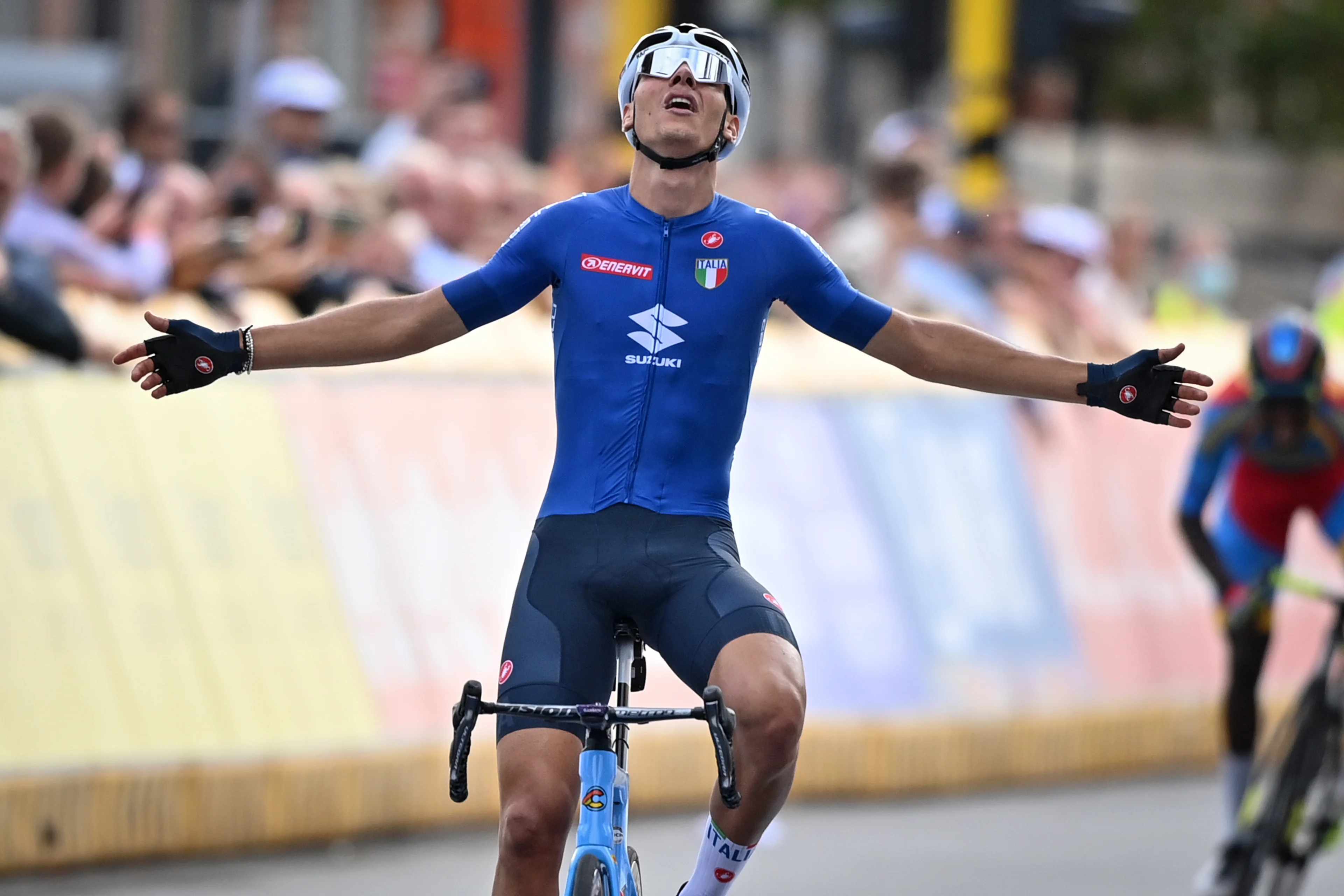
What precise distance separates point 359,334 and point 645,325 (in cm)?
70

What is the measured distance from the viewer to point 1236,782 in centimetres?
948

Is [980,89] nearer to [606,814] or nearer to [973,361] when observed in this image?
[973,361]

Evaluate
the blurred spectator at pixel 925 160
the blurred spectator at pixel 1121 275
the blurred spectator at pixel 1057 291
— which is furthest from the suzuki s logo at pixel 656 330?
the blurred spectator at pixel 1121 275

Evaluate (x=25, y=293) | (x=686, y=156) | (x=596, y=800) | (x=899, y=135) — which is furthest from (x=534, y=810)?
(x=899, y=135)

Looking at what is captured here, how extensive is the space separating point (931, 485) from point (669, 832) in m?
2.64

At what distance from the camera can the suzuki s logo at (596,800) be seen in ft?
17.4

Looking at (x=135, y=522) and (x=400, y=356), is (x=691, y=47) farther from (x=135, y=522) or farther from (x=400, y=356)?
(x=135, y=522)

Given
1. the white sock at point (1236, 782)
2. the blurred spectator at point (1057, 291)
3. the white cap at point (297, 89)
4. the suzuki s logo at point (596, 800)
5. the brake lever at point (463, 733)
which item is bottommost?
the white sock at point (1236, 782)

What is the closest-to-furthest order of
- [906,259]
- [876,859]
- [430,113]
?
[876,859] < [430,113] < [906,259]

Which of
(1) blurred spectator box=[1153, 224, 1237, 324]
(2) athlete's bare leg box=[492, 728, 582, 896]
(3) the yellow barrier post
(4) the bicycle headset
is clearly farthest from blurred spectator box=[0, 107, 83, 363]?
(1) blurred spectator box=[1153, 224, 1237, 324]

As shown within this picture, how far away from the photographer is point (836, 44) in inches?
1001

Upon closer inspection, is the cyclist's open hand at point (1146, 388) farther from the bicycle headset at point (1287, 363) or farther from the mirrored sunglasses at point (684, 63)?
the bicycle headset at point (1287, 363)

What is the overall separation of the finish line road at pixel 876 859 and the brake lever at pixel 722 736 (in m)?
3.56

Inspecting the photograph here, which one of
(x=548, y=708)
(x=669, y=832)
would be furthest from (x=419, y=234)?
(x=548, y=708)
